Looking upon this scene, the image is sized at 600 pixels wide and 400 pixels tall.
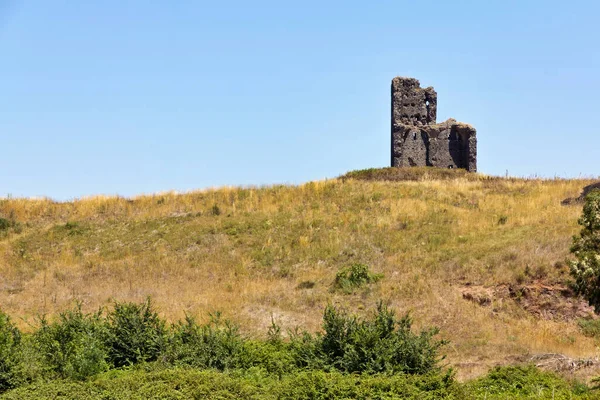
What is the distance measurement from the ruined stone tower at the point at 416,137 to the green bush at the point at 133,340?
37.5 meters

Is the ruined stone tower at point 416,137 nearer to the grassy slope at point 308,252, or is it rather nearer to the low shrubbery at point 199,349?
the grassy slope at point 308,252

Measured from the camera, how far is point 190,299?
2553 cm

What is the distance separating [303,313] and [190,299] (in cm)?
467

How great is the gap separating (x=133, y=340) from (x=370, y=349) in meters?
5.57

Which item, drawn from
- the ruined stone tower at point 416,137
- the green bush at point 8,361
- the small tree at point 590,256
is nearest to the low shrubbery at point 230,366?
the green bush at point 8,361

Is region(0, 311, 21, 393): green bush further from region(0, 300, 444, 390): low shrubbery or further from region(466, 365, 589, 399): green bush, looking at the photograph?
region(466, 365, 589, 399): green bush

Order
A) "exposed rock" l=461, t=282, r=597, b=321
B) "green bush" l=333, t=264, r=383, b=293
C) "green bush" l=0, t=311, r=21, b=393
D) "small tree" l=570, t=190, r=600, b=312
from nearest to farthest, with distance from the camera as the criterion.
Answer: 1. "green bush" l=0, t=311, r=21, b=393
2. "small tree" l=570, t=190, r=600, b=312
3. "exposed rock" l=461, t=282, r=597, b=321
4. "green bush" l=333, t=264, r=383, b=293

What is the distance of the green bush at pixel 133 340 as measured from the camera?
1577cm

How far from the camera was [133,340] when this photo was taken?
15938 millimetres

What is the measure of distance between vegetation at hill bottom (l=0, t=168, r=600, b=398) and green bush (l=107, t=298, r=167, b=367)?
0.08 m

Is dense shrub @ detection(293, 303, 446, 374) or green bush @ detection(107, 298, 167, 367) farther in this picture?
green bush @ detection(107, 298, 167, 367)

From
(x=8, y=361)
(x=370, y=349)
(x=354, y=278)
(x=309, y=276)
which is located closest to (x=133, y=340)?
(x=8, y=361)

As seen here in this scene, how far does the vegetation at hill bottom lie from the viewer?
13891mm

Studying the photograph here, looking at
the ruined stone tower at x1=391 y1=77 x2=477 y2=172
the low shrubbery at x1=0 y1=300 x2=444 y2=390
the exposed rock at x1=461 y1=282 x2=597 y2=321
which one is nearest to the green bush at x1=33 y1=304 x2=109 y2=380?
the low shrubbery at x1=0 y1=300 x2=444 y2=390
